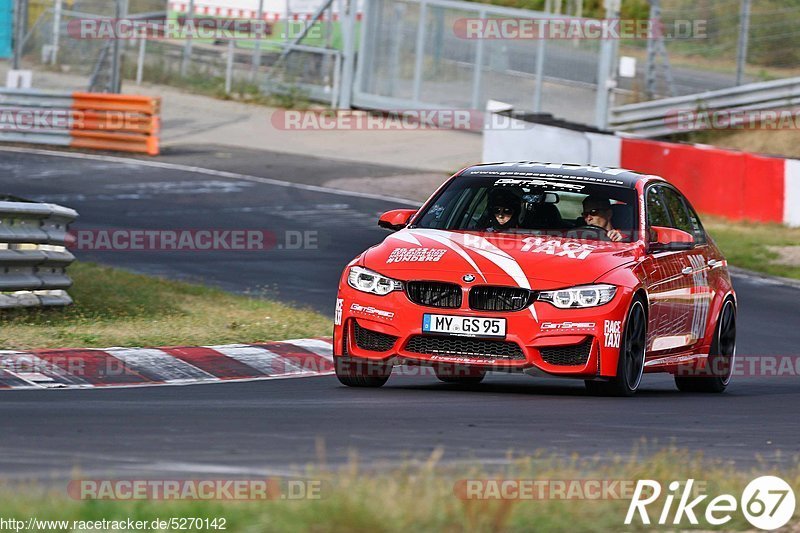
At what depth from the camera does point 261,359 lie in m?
10.9

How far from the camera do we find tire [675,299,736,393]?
433 inches

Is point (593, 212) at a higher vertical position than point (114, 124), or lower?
higher

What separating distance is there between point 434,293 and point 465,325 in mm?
273

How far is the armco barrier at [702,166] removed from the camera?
70.0 feet

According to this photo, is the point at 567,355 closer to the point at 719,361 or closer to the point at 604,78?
the point at 719,361

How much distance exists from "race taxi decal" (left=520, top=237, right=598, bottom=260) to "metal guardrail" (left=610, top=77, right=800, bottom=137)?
19754mm

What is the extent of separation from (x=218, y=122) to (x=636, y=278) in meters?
25.4

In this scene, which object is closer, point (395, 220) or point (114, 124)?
point (395, 220)

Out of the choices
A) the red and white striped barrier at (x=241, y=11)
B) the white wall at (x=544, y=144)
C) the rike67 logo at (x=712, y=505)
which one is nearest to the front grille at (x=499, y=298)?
the rike67 logo at (x=712, y=505)

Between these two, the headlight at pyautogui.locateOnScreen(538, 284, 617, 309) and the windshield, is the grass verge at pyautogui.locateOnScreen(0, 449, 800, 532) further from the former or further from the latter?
the windshield

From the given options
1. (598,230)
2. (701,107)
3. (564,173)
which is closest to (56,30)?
(701,107)

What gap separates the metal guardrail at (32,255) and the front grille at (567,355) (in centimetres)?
414

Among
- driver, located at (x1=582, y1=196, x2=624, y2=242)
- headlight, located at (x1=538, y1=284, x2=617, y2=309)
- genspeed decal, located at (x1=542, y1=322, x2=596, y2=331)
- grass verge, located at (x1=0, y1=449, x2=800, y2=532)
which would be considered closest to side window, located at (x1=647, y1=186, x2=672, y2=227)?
driver, located at (x1=582, y1=196, x2=624, y2=242)

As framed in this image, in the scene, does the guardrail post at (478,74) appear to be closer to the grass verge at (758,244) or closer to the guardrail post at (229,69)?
the guardrail post at (229,69)
